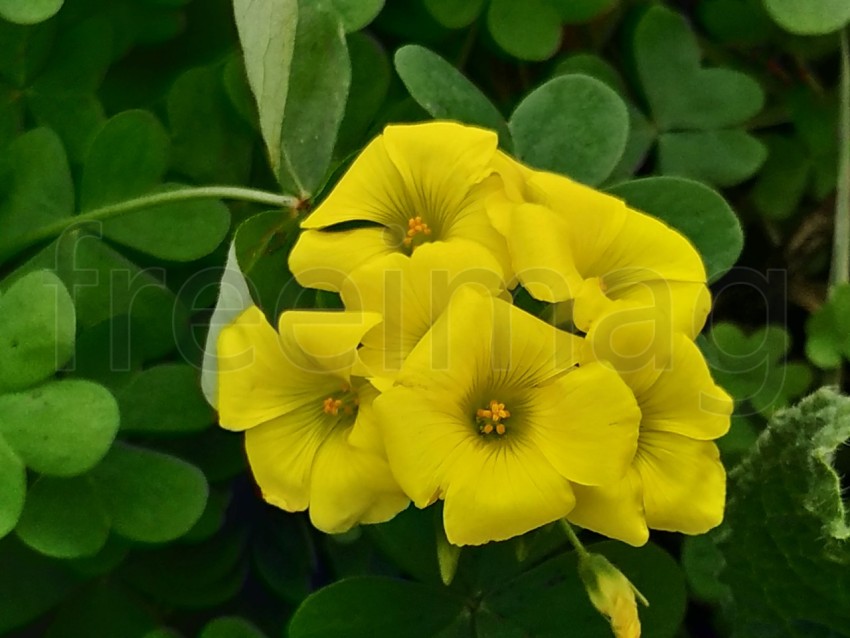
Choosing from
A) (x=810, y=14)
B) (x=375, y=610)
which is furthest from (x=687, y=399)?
(x=810, y=14)

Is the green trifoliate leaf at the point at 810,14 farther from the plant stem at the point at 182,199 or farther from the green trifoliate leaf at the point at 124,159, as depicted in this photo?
the green trifoliate leaf at the point at 124,159

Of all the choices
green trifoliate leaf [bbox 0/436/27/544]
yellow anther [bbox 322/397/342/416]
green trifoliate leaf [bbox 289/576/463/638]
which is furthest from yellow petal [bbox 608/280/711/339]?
green trifoliate leaf [bbox 0/436/27/544]

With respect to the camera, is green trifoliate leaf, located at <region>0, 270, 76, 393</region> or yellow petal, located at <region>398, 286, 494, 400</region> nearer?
yellow petal, located at <region>398, 286, 494, 400</region>

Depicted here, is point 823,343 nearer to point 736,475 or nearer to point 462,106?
point 736,475

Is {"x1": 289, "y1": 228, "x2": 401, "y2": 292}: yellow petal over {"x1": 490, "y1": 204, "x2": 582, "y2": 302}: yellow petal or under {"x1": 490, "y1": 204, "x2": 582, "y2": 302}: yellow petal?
under

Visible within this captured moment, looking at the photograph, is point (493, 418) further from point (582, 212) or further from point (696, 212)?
point (696, 212)

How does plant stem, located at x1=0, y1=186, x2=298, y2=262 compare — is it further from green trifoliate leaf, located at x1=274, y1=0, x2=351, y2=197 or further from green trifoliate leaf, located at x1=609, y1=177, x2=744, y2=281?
green trifoliate leaf, located at x1=609, y1=177, x2=744, y2=281

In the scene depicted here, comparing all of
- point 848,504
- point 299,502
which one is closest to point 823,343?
point 848,504
